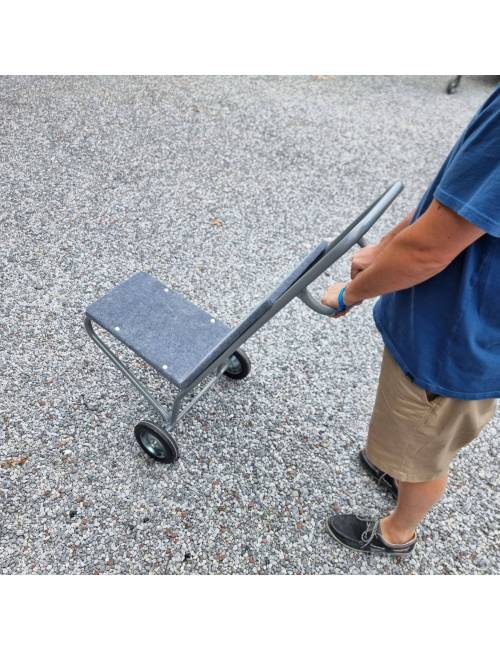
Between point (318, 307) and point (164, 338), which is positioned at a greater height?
point (318, 307)

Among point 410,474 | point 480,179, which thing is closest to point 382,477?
point 410,474

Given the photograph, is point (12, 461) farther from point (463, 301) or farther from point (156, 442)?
point (463, 301)

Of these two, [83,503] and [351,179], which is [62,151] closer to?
[351,179]

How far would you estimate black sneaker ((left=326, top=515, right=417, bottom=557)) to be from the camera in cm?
191

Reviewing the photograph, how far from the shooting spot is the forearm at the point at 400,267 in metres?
1.04

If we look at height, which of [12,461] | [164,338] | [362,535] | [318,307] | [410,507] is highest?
[318,307]

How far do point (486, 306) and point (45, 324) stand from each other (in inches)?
88.8

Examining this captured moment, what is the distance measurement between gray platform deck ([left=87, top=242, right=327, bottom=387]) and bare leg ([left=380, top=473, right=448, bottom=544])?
0.80m

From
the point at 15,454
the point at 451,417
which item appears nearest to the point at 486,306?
the point at 451,417

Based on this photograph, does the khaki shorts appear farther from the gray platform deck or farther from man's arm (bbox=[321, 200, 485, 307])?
the gray platform deck

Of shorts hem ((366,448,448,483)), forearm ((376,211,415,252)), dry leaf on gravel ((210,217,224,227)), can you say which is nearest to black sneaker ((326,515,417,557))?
shorts hem ((366,448,448,483))

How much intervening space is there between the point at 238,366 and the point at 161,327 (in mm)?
527

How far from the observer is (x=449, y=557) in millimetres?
1995

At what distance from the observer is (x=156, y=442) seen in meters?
2.11
